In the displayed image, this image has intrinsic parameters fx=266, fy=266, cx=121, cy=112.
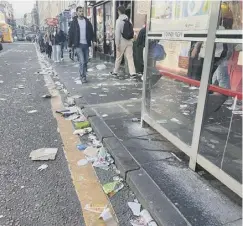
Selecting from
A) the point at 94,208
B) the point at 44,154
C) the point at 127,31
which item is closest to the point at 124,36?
the point at 127,31

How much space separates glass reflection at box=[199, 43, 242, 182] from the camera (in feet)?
7.28

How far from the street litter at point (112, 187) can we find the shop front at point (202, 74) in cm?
71

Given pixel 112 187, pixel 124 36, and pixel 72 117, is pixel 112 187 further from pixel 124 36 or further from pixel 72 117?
pixel 124 36

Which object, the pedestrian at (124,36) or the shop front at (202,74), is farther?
the pedestrian at (124,36)

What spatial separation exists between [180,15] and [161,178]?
1.61m

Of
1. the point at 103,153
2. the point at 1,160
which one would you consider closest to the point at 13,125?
the point at 1,160

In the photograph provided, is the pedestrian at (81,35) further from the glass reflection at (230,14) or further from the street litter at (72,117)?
the glass reflection at (230,14)

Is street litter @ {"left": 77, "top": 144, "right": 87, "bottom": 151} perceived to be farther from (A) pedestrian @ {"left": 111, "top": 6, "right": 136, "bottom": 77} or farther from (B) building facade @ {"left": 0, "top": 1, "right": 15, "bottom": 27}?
(B) building facade @ {"left": 0, "top": 1, "right": 15, "bottom": 27}

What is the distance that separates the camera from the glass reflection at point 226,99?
2.22 meters

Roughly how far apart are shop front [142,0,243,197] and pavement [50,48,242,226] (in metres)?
0.14

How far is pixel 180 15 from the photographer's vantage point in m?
2.66

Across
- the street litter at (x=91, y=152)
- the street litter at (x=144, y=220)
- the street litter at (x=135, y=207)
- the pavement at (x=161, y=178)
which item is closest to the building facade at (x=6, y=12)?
the pavement at (x=161, y=178)

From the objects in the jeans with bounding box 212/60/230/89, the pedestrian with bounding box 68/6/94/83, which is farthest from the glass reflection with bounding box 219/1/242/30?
the pedestrian with bounding box 68/6/94/83

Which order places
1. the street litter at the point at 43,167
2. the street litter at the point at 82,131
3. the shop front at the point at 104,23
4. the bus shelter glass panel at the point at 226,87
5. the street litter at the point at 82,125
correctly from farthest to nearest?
1. the shop front at the point at 104,23
2. the street litter at the point at 82,125
3. the street litter at the point at 82,131
4. the street litter at the point at 43,167
5. the bus shelter glass panel at the point at 226,87
